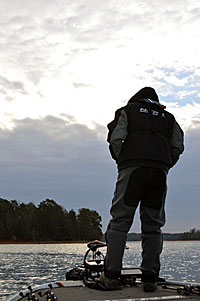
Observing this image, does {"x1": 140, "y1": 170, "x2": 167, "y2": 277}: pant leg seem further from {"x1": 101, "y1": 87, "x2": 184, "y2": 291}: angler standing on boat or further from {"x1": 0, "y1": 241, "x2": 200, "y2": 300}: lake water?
{"x1": 0, "y1": 241, "x2": 200, "y2": 300}: lake water

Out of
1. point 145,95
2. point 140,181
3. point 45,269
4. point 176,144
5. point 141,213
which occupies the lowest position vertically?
point 45,269

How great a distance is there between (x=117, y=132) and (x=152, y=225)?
1.26 metres

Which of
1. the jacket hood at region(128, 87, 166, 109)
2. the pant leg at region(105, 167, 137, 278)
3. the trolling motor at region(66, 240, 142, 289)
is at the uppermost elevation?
the jacket hood at region(128, 87, 166, 109)

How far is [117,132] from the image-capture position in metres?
4.41

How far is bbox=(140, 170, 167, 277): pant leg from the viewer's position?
4.38m

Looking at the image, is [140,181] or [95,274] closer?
[140,181]

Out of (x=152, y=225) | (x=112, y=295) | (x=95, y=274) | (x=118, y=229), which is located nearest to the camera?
(x=112, y=295)

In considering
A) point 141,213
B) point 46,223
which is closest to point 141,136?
point 141,213

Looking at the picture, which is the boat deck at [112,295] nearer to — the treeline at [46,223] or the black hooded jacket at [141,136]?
the black hooded jacket at [141,136]

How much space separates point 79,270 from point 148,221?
1.98 metres

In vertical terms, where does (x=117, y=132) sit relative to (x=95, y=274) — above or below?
above

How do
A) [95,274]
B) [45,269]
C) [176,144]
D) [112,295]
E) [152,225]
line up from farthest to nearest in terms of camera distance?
[45,269], [95,274], [176,144], [152,225], [112,295]

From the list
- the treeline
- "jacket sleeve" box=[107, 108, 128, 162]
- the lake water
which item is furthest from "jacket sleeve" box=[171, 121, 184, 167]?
the treeline

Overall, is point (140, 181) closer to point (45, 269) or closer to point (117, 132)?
point (117, 132)
